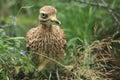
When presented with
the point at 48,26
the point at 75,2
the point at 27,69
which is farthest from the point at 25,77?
the point at 75,2

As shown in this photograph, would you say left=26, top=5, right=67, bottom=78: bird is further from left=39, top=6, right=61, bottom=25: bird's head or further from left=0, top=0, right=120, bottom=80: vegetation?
left=0, top=0, right=120, bottom=80: vegetation

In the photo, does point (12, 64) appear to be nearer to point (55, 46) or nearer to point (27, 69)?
point (27, 69)

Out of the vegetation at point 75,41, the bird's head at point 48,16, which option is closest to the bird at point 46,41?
the bird's head at point 48,16

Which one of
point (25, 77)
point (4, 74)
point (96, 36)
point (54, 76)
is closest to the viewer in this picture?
point (4, 74)

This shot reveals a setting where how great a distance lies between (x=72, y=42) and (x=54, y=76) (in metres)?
0.58

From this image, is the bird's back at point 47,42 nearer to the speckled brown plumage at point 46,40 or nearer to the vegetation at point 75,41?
the speckled brown plumage at point 46,40

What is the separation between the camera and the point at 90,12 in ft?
23.9

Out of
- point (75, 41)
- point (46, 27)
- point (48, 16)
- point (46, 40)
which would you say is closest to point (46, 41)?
point (46, 40)

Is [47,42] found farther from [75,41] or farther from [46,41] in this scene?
[75,41]

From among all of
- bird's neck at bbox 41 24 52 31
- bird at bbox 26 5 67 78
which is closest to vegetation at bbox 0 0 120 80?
bird at bbox 26 5 67 78

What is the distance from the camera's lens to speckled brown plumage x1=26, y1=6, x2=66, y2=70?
6.05 meters

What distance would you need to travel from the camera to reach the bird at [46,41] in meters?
6.04

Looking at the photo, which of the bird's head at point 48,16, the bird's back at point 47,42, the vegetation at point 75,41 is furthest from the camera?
the bird's back at point 47,42

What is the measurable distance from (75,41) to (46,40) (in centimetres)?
57
